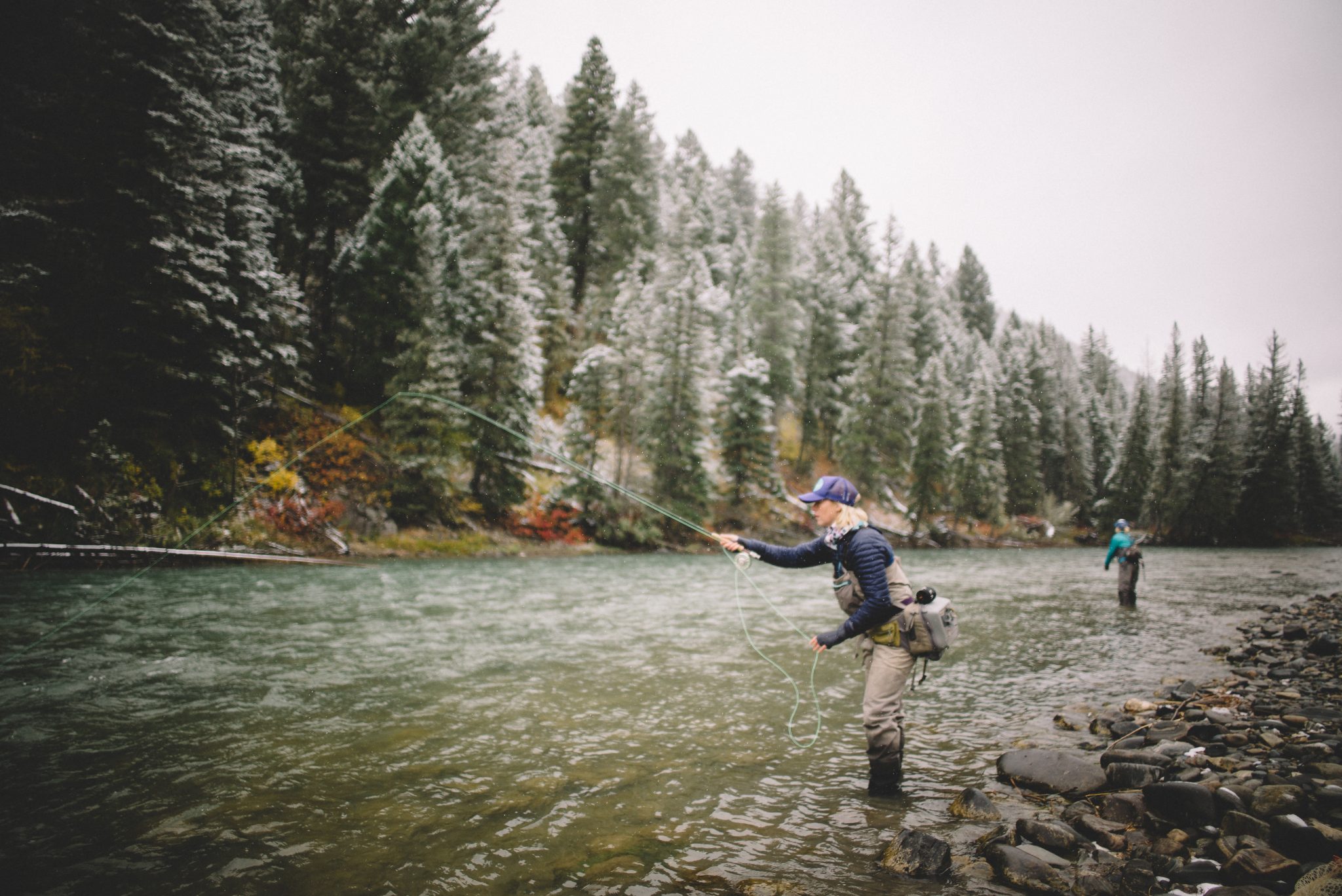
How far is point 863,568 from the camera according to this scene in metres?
5.04

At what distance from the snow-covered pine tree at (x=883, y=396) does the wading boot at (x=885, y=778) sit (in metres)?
37.0

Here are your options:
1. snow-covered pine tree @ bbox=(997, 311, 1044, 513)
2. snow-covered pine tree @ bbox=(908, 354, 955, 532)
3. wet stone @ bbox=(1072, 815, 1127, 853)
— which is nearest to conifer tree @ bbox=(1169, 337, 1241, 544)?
snow-covered pine tree @ bbox=(997, 311, 1044, 513)

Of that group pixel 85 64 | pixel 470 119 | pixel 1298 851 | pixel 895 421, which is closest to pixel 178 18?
pixel 85 64

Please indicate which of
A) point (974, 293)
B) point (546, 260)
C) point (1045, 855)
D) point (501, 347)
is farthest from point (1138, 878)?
point (974, 293)

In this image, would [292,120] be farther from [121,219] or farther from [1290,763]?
[1290,763]

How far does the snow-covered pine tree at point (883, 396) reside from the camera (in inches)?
1606

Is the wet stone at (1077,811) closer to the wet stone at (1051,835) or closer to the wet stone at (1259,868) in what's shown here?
the wet stone at (1051,835)

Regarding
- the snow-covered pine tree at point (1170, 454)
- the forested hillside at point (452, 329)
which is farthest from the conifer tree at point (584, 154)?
the snow-covered pine tree at point (1170, 454)

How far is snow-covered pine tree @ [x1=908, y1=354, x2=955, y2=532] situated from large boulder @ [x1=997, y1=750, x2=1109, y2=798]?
36.9 meters

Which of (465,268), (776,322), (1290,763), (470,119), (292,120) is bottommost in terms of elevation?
(1290,763)

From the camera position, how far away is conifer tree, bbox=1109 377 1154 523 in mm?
52938

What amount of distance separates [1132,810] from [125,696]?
963 centimetres

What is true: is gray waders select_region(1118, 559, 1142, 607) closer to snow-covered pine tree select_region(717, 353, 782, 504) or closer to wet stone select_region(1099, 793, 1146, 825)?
wet stone select_region(1099, 793, 1146, 825)

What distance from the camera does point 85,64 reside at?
18016mm
